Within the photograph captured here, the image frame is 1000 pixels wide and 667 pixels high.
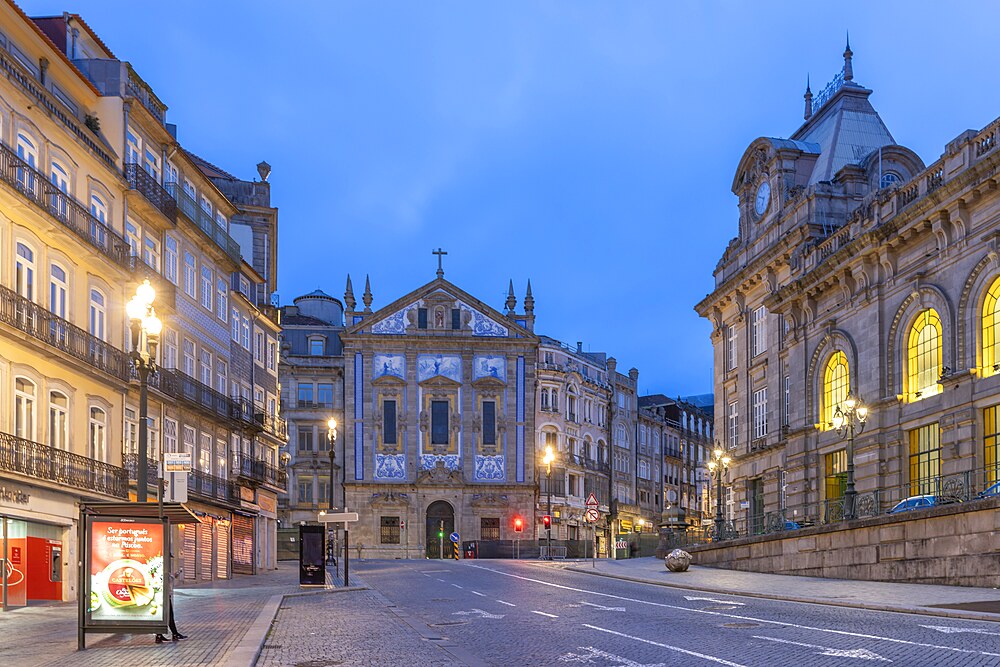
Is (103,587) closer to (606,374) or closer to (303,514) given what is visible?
(303,514)

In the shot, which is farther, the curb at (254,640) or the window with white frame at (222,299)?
the window with white frame at (222,299)

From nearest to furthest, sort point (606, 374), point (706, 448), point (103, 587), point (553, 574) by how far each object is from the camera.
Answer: point (103, 587) < point (553, 574) < point (606, 374) < point (706, 448)

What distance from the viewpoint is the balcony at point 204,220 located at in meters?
46.6

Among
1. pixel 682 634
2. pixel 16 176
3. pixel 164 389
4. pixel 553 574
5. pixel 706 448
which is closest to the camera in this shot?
pixel 682 634

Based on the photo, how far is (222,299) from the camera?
5341 cm

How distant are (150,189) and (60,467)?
41.4 ft

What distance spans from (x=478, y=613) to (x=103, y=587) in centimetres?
962

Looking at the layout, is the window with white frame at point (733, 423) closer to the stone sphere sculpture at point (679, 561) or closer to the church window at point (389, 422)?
the stone sphere sculpture at point (679, 561)

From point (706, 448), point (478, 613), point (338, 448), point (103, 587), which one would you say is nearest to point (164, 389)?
point (478, 613)

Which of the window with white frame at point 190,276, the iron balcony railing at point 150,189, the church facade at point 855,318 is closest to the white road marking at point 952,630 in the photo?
the church facade at point 855,318

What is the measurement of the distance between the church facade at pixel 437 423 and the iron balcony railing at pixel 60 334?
57.3 m

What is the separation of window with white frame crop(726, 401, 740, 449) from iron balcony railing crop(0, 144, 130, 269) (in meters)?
34.5

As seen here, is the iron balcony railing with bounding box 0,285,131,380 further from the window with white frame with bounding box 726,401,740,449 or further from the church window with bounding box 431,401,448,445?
the church window with bounding box 431,401,448,445

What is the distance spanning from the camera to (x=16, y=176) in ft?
103
